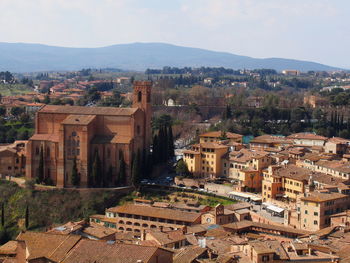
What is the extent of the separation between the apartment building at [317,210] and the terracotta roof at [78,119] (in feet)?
65.4

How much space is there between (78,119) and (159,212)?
1382 centimetres

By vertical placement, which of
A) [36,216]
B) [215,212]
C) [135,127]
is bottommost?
[36,216]

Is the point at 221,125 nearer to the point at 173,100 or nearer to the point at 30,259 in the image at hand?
the point at 173,100

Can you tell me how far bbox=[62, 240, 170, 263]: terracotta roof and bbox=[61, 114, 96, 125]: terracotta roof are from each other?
78.5 ft

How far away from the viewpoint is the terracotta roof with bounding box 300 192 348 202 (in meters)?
36.7

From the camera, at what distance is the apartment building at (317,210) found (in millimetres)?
36500

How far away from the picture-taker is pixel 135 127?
50.6 meters

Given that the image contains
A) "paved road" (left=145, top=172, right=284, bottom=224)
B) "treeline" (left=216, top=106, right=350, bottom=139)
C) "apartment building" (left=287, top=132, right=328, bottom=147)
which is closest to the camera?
"paved road" (left=145, top=172, right=284, bottom=224)

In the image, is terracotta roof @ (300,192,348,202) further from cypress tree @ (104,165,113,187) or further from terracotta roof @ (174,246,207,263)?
cypress tree @ (104,165,113,187)

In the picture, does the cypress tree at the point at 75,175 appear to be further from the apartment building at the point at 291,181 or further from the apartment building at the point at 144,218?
the apartment building at the point at 291,181

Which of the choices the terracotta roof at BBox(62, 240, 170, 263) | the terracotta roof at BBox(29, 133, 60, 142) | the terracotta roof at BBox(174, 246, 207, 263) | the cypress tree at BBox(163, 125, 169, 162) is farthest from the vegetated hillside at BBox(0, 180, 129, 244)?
the terracotta roof at BBox(62, 240, 170, 263)

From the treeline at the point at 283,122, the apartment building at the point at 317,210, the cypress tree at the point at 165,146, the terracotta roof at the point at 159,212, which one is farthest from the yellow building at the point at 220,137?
the apartment building at the point at 317,210

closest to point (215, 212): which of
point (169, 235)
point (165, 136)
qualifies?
point (169, 235)

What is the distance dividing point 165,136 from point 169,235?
77.3 feet
